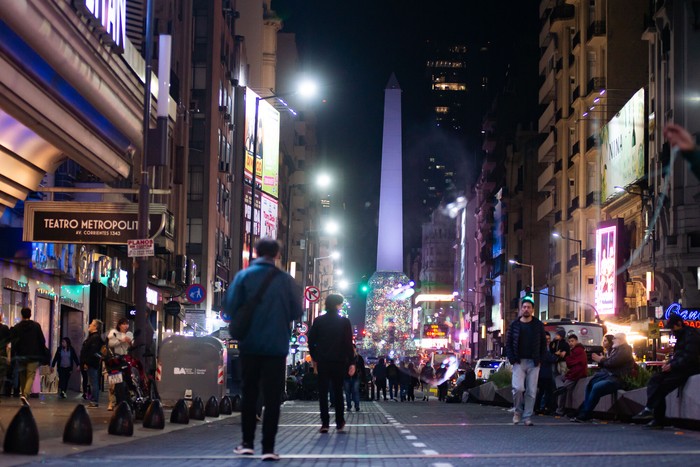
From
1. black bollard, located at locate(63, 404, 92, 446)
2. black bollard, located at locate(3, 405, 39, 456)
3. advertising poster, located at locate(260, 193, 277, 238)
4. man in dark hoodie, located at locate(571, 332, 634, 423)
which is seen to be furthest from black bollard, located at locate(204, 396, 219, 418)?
advertising poster, located at locate(260, 193, 277, 238)

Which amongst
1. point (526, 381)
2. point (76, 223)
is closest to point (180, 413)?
point (76, 223)

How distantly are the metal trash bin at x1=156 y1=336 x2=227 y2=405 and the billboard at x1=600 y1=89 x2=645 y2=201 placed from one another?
39.8 metres

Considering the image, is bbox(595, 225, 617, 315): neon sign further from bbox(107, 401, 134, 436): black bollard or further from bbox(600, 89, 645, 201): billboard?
bbox(107, 401, 134, 436): black bollard

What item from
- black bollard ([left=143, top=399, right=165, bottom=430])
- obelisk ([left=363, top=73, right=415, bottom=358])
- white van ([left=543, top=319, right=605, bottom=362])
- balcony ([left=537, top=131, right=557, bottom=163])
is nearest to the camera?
black bollard ([left=143, top=399, right=165, bottom=430])

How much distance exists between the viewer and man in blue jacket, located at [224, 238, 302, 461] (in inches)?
425

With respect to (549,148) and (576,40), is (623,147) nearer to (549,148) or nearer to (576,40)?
(576,40)

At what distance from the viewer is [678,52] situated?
174ft

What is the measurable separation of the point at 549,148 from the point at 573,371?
62147mm

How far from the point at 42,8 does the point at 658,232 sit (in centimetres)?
4273

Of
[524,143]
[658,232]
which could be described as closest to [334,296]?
[658,232]

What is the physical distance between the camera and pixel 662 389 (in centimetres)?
1706

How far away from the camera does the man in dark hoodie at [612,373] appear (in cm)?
1977

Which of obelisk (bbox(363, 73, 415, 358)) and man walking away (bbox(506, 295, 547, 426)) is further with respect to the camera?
obelisk (bbox(363, 73, 415, 358))

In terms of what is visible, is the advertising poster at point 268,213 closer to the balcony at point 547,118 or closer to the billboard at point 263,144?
the billboard at point 263,144
